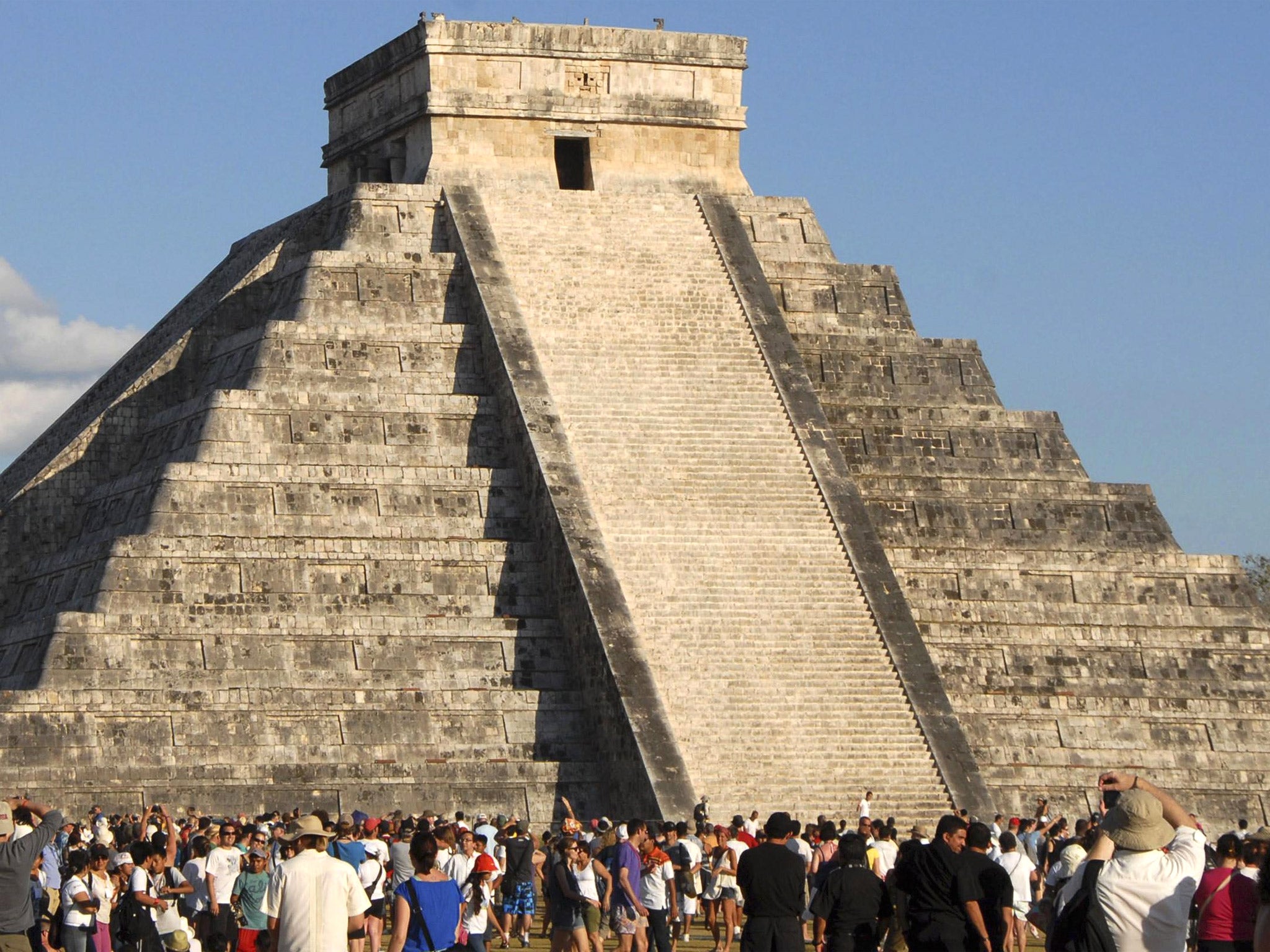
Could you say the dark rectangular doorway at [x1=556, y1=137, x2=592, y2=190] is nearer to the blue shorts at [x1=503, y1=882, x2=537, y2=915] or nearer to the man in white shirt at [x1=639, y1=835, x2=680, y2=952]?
the blue shorts at [x1=503, y1=882, x2=537, y2=915]

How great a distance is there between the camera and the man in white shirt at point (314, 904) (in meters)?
12.9

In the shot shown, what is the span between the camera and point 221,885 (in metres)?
18.3

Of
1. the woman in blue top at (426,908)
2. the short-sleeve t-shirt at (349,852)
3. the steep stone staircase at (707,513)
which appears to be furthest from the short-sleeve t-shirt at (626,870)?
the steep stone staircase at (707,513)

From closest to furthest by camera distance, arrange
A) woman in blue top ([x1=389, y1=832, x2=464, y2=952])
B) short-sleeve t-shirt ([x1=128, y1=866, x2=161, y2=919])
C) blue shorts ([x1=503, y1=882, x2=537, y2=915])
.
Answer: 1. woman in blue top ([x1=389, y1=832, x2=464, y2=952])
2. short-sleeve t-shirt ([x1=128, y1=866, x2=161, y2=919])
3. blue shorts ([x1=503, y1=882, x2=537, y2=915])

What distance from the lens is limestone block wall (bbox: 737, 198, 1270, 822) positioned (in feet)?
109

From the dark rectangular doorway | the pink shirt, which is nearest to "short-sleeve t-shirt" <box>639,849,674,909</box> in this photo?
the pink shirt

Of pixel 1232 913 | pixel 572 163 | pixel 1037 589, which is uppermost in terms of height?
pixel 572 163

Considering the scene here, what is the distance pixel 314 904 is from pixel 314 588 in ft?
64.0

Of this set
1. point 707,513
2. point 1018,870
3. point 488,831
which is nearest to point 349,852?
point 1018,870

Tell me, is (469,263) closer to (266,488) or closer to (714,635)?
(266,488)

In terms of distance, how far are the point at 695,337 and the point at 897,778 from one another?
8804mm

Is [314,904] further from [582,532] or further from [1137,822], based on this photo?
[582,532]

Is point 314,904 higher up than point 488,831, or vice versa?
point 488,831

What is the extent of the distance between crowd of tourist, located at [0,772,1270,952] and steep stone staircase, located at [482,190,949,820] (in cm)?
388
